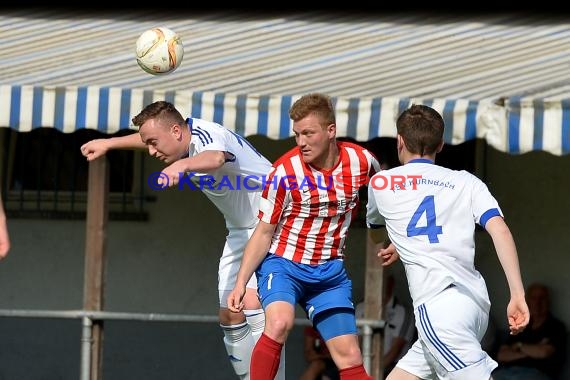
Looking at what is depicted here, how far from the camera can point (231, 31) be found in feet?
36.0

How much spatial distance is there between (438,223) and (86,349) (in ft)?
12.5

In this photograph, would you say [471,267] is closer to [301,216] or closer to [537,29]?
[301,216]

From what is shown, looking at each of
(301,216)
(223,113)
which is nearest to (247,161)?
(301,216)

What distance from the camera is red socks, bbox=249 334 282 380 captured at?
7.16 metres

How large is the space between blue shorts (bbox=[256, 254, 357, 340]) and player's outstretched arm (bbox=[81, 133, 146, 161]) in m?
1.02

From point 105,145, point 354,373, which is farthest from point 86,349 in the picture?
point 354,373

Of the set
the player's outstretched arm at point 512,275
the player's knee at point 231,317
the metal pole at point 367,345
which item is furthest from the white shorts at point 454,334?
the metal pole at point 367,345

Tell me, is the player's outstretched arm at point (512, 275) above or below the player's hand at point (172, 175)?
below

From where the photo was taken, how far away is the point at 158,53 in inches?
338

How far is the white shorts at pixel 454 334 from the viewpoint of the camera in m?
6.54

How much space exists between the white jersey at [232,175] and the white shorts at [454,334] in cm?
150

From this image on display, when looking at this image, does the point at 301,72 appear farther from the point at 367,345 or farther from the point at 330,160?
the point at 330,160

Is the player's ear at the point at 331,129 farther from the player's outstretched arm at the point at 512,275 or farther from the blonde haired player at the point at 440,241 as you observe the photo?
the player's outstretched arm at the point at 512,275

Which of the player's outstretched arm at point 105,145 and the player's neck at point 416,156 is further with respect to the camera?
the player's outstretched arm at point 105,145
